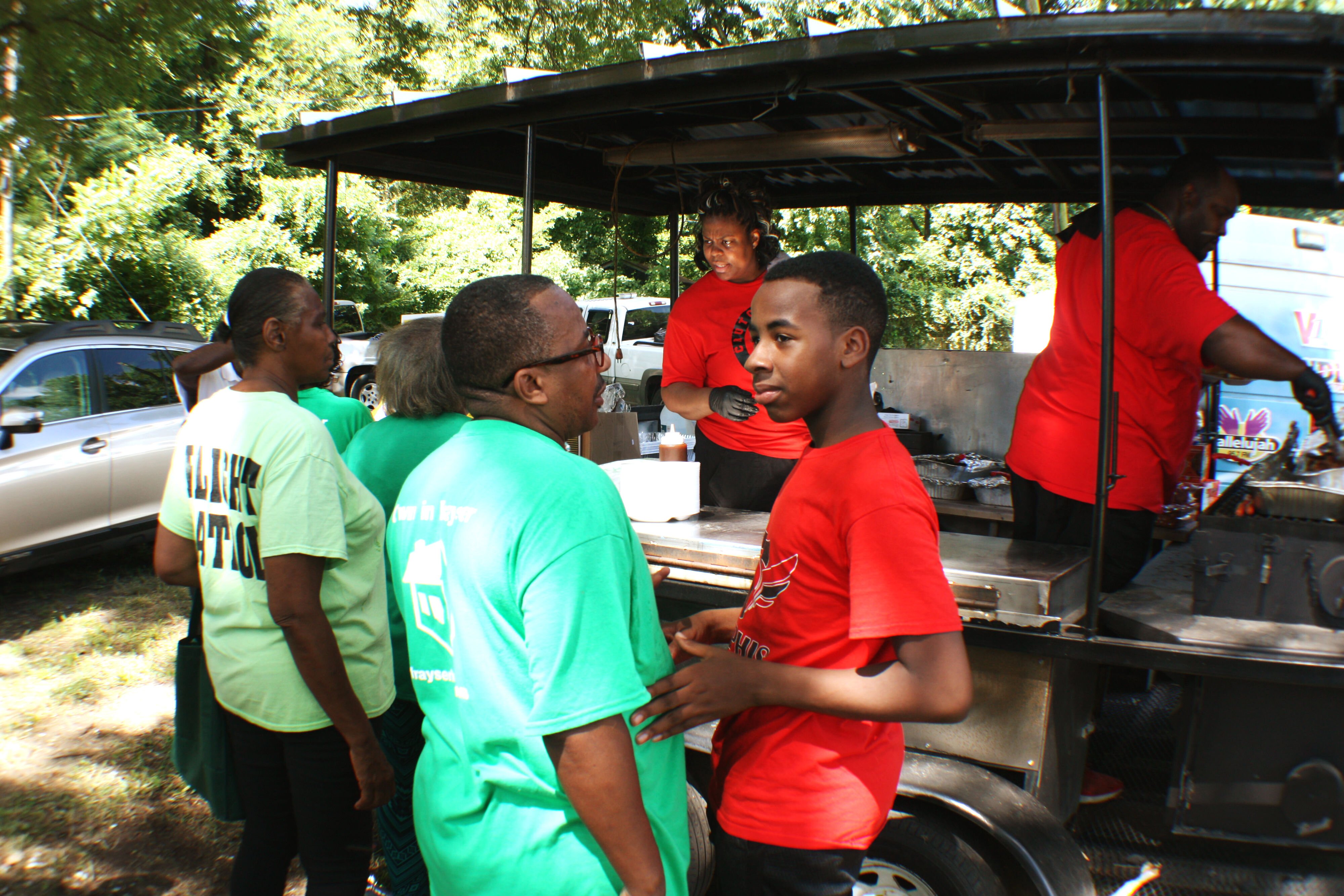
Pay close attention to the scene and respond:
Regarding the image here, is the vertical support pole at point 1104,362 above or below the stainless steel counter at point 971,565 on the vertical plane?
above

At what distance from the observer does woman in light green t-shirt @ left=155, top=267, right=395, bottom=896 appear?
6.70 ft

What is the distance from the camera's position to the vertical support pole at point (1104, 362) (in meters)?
2.20

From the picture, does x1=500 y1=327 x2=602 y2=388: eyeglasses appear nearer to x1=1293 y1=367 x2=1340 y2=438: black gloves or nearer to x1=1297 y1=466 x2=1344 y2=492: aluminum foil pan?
x1=1293 y1=367 x2=1340 y2=438: black gloves

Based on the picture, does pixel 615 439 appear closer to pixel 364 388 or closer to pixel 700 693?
pixel 700 693

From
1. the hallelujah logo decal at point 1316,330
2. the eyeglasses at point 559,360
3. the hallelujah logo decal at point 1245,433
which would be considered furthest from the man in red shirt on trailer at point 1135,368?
the hallelujah logo decal at point 1316,330

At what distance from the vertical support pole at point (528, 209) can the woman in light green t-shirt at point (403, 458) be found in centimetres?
69

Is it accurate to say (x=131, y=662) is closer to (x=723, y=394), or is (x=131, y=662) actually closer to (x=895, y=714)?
(x=723, y=394)

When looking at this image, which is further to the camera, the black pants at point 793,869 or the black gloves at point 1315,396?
the black gloves at point 1315,396

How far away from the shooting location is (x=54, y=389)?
616cm

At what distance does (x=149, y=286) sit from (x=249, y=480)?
50.1 ft

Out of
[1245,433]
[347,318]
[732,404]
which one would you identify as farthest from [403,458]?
[347,318]

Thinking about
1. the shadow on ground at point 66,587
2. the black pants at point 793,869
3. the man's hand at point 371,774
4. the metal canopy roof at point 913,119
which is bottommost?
the shadow on ground at point 66,587

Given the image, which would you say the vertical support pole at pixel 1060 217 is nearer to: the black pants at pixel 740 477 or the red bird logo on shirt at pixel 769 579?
the black pants at pixel 740 477

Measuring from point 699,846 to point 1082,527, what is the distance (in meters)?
1.46
